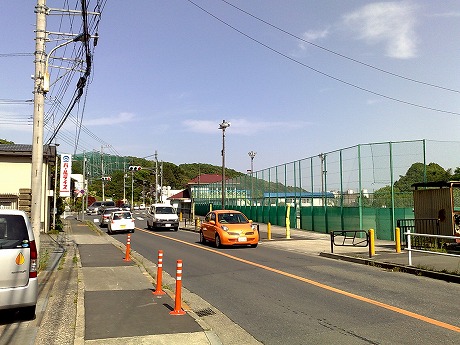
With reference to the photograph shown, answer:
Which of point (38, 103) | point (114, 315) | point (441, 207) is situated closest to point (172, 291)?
point (114, 315)

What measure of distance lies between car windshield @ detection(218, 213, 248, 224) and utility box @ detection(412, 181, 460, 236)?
7.53 m

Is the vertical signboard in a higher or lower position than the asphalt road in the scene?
higher

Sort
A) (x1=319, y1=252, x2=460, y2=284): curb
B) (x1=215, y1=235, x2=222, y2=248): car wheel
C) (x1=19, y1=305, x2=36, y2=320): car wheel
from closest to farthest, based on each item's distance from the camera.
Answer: (x1=19, y1=305, x2=36, y2=320): car wheel → (x1=319, y1=252, x2=460, y2=284): curb → (x1=215, y1=235, x2=222, y2=248): car wheel

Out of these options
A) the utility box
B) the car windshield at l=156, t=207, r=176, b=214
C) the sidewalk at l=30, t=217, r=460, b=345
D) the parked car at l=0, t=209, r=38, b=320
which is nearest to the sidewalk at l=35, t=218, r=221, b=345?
the sidewalk at l=30, t=217, r=460, b=345

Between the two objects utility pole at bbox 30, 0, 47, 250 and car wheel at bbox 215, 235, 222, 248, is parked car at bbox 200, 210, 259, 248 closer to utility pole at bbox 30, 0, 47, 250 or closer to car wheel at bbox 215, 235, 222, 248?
car wheel at bbox 215, 235, 222, 248

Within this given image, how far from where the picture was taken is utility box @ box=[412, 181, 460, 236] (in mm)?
16312

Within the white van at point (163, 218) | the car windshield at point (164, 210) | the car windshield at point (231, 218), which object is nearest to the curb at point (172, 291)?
the car windshield at point (231, 218)

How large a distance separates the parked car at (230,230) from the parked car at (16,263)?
11788mm

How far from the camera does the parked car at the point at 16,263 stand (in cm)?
638

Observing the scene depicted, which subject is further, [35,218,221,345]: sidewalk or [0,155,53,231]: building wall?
[0,155,53,231]: building wall

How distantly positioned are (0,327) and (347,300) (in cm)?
615

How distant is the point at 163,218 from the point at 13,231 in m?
25.8

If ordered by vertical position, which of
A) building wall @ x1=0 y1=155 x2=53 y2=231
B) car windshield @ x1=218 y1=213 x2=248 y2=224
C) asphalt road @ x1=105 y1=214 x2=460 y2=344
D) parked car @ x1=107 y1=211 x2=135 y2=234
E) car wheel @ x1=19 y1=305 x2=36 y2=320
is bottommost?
asphalt road @ x1=105 y1=214 x2=460 y2=344

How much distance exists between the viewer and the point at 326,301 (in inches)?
326
